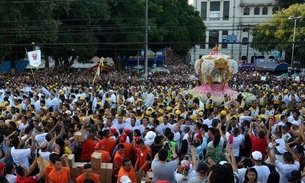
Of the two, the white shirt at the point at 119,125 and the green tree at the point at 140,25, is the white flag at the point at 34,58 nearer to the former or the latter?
the white shirt at the point at 119,125

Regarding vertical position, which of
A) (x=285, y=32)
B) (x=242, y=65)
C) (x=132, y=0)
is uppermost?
(x=132, y=0)

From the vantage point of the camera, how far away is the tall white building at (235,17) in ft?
184

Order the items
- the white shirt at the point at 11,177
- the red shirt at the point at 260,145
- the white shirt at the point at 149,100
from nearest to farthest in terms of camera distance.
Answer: the white shirt at the point at 11,177, the red shirt at the point at 260,145, the white shirt at the point at 149,100

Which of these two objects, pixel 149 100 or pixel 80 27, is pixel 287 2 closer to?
pixel 80 27

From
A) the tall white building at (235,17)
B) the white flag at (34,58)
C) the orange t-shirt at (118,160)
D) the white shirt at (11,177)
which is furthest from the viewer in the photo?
the tall white building at (235,17)

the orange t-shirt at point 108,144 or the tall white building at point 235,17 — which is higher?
the tall white building at point 235,17

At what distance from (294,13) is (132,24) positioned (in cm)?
1897

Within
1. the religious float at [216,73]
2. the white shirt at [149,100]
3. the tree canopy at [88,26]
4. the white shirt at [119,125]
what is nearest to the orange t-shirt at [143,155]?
Result: the white shirt at [119,125]

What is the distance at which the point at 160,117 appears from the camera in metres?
10.1

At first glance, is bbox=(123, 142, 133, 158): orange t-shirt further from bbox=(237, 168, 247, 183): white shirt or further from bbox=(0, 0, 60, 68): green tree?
bbox=(0, 0, 60, 68): green tree

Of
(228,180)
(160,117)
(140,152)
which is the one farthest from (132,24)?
(228,180)

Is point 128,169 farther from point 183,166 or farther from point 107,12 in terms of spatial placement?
point 107,12

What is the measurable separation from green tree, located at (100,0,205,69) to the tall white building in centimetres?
1728

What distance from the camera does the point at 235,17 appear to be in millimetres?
56906
